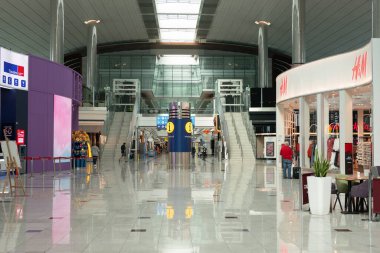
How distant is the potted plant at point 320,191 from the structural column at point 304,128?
13.3m

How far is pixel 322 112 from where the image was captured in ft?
66.7

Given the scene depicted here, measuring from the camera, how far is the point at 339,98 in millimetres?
20266

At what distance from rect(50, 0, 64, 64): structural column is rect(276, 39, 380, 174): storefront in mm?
10986

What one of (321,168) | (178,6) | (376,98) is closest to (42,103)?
(376,98)

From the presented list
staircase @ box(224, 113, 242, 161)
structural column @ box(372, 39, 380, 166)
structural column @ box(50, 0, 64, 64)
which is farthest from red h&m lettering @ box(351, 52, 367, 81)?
staircase @ box(224, 113, 242, 161)

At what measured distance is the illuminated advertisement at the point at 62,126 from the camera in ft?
83.1

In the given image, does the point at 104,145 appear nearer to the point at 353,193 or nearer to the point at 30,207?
the point at 30,207

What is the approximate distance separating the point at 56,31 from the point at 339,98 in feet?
47.6

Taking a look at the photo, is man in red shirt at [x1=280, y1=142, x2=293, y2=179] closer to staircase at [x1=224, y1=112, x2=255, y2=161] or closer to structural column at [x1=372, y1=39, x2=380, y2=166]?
structural column at [x1=372, y1=39, x2=380, y2=166]

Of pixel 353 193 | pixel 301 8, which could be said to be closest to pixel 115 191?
pixel 353 193

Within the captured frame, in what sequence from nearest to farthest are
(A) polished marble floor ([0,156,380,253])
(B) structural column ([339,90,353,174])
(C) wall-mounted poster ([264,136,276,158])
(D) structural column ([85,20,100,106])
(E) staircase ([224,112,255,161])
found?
(A) polished marble floor ([0,156,380,253]), (B) structural column ([339,90,353,174]), (C) wall-mounted poster ([264,136,276,158]), (E) staircase ([224,112,255,161]), (D) structural column ([85,20,100,106])

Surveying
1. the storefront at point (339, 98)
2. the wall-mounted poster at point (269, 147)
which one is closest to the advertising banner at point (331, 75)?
the storefront at point (339, 98)

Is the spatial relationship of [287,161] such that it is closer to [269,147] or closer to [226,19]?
[269,147]

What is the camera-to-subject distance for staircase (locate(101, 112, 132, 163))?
36.9m
